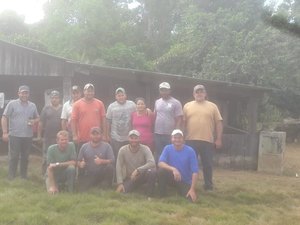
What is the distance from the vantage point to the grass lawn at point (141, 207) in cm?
505

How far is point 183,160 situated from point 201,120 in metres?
0.82

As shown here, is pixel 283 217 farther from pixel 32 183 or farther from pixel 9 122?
pixel 9 122

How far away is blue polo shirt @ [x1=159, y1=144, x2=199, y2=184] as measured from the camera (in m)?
6.25

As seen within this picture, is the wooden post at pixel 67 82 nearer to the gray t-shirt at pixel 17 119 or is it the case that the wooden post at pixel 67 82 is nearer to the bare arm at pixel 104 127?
the gray t-shirt at pixel 17 119

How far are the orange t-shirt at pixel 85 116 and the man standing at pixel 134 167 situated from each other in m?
0.68

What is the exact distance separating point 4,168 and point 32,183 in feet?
5.56

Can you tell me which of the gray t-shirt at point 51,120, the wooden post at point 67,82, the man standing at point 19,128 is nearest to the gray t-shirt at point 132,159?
the gray t-shirt at point 51,120

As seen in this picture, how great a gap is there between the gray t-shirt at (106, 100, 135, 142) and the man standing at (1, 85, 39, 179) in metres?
1.29

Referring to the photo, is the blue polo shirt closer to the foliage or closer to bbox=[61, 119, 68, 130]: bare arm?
the foliage

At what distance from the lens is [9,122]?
707 centimetres

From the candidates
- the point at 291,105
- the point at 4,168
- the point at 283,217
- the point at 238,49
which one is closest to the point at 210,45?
the point at 238,49

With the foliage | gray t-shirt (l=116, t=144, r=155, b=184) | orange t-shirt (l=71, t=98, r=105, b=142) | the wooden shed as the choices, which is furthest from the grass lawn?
the wooden shed

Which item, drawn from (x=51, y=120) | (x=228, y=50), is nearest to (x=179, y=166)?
(x=51, y=120)

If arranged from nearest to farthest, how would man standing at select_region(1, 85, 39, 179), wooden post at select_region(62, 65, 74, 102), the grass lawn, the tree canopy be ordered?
the grass lawn
man standing at select_region(1, 85, 39, 179)
wooden post at select_region(62, 65, 74, 102)
the tree canopy
